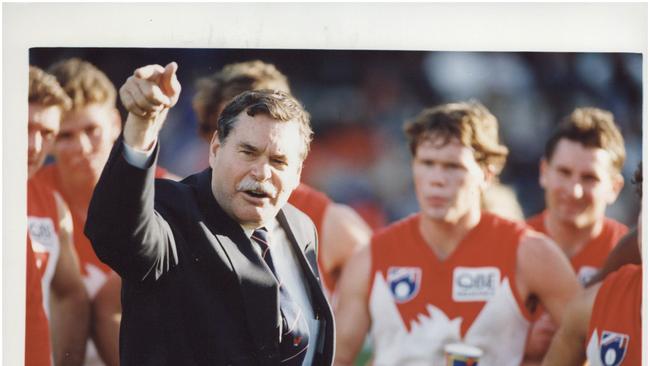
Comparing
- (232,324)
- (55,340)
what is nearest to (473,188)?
(232,324)

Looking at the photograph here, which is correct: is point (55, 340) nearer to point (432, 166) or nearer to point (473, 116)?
point (432, 166)

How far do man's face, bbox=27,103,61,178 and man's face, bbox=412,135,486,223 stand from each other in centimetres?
145

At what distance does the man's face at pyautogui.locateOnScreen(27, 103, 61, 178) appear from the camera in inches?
133

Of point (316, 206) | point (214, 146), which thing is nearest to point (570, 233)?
point (316, 206)

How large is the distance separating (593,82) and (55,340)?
2414 millimetres

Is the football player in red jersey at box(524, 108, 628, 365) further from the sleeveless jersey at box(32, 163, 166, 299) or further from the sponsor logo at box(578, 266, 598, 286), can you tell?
the sleeveless jersey at box(32, 163, 166, 299)

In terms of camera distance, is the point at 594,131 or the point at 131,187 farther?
the point at 594,131

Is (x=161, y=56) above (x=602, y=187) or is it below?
above

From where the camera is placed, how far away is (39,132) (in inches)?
133

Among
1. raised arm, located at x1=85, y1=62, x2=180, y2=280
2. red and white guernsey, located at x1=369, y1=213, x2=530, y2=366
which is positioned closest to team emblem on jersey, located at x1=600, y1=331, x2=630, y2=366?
red and white guernsey, located at x1=369, y1=213, x2=530, y2=366

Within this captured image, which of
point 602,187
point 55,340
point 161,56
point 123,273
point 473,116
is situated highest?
point 161,56

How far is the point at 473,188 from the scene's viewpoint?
3.44 meters

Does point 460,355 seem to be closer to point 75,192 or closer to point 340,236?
point 340,236

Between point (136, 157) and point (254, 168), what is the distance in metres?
0.72
